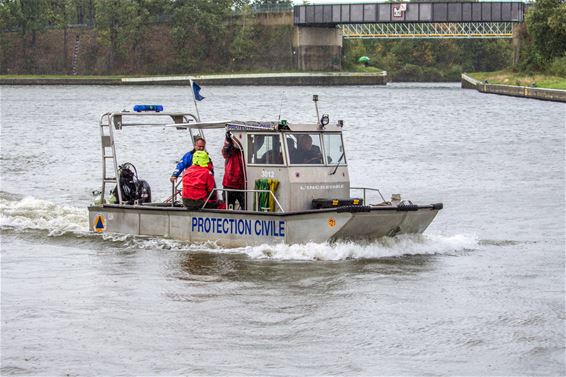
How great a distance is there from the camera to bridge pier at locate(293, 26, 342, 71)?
529 feet

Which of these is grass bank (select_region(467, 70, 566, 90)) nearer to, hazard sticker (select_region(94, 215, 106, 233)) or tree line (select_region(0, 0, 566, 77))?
tree line (select_region(0, 0, 566, 77))

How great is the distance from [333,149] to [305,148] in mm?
648

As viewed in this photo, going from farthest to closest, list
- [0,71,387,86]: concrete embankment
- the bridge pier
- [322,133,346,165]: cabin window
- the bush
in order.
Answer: the bridge pier → [0,71,387,86]: concrete embankment → the bush → [322,133,346,165]: cabin window

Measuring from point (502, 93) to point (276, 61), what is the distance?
164 ft

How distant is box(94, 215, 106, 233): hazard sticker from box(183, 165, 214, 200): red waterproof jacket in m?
2.89

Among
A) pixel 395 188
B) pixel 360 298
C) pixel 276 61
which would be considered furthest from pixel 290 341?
pixel 276 61

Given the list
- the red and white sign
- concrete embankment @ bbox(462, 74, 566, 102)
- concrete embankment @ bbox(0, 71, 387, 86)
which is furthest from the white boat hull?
the red and white sign

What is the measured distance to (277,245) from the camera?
2367 cm

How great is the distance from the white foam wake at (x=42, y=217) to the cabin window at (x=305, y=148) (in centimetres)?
620

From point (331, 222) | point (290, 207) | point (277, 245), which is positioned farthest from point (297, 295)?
point (290, 207)

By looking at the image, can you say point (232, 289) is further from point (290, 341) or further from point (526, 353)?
point (526, 353)

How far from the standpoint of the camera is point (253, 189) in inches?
972

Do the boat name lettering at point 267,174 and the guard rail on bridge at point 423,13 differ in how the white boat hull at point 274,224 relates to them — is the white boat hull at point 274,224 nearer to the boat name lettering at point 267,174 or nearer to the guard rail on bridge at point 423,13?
the boat name lettering at point 267,174

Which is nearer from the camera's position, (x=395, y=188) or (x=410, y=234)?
(x=410, y=234)
